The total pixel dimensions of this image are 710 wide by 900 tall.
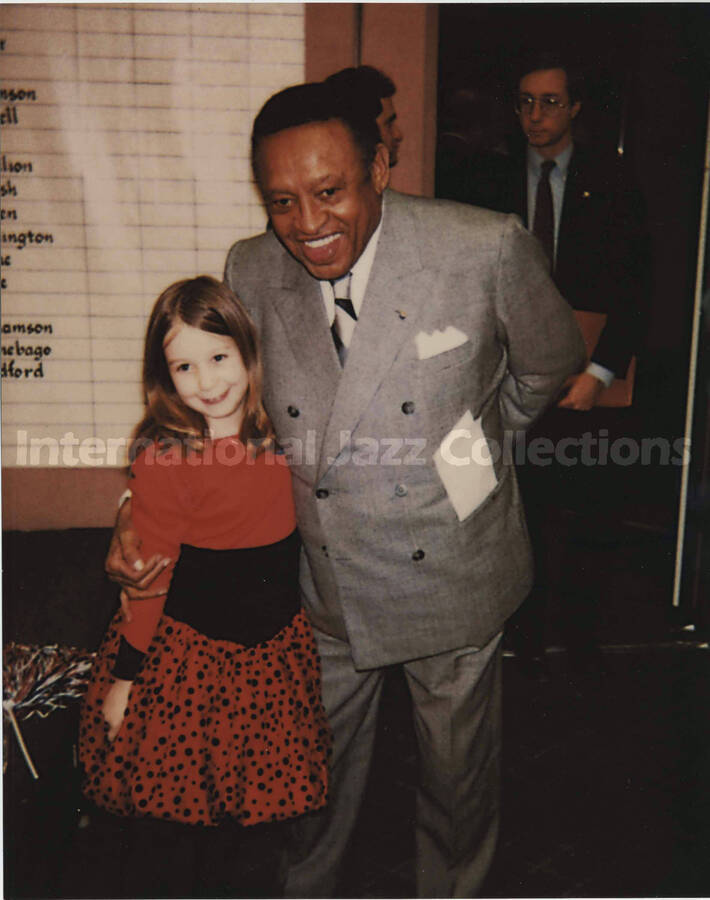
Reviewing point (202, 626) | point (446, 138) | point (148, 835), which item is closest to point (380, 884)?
point (148, 835)

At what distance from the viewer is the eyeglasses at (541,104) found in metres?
2.07

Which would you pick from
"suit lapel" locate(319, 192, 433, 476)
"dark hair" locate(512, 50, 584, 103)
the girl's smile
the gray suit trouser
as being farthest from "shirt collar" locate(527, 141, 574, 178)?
the gray suit trouser

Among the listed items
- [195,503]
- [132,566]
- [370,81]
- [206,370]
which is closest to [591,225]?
[370,81]

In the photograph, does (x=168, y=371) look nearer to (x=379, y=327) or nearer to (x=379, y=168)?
(x=379, y=327)

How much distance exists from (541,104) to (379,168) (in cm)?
85

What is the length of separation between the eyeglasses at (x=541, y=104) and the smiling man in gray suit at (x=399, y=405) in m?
0.73

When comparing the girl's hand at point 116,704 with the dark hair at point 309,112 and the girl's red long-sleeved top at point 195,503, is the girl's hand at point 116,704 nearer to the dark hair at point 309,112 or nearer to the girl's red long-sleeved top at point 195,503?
the girl's red long-sleeved top at point 195,503

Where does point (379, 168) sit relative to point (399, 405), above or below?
above

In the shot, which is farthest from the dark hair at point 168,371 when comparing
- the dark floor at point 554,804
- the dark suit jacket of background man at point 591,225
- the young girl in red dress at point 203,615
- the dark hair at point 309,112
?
the dark suit jacket of background man at point 591,225

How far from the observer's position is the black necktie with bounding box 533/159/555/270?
215 centimetres

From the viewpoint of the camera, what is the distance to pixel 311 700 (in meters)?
1.59

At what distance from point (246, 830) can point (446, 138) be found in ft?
5.82

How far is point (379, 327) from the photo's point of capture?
4.78 feet

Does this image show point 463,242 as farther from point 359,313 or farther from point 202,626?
point 202,626
